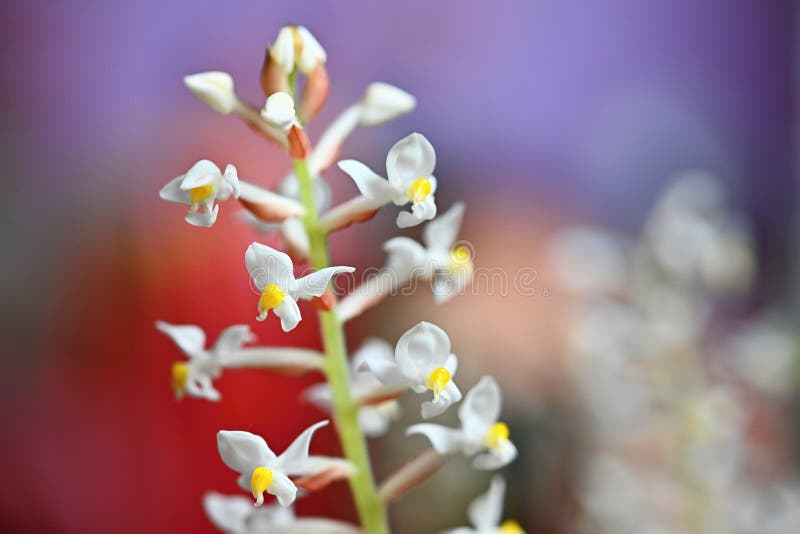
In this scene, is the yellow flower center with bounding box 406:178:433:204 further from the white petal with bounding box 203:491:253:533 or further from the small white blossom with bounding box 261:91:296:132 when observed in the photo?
the white petal with bounding box 203:491:253:533

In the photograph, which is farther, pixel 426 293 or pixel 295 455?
pixel 426 293

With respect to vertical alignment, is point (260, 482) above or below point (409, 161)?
below

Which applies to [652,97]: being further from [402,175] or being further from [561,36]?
[402,175]

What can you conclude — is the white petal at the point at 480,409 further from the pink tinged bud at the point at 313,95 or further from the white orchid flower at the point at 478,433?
the pink tinged bud at the point at 313,95

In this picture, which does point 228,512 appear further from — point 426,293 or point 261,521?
point 426,293

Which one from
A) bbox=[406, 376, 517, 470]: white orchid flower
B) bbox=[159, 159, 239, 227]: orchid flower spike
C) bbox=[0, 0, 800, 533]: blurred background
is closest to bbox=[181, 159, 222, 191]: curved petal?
bbox=[159, 159, 239, 227]: orchid flower spike

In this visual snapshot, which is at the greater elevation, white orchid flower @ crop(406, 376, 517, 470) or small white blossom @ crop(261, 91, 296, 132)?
small white blossom @ crop(261, 91, 296, 132)

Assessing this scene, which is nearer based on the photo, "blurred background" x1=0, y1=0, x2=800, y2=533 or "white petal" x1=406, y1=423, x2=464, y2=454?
"white petal" x1=406, y1=423, x2=464, y2=454

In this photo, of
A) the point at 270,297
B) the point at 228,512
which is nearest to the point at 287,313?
the point at 270,297
